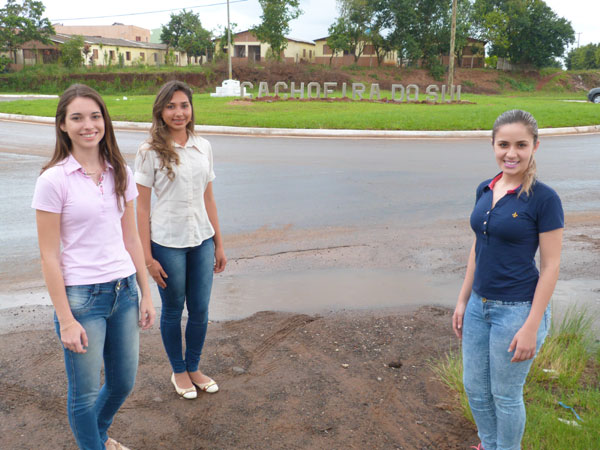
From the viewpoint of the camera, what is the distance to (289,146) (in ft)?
48.9

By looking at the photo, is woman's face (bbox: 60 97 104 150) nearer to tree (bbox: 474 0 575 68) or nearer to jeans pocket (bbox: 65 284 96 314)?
jeans pocket (bbox: 65 284 96 314)

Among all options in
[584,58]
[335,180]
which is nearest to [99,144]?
[335,180]

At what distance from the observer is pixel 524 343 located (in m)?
2.53

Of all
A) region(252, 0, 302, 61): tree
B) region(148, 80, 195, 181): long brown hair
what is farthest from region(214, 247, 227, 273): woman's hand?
region(252, 0, 302, 61): tree

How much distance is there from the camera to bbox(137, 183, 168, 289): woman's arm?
3.47 meters

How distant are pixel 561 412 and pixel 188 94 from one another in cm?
292

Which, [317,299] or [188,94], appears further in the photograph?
[317,299]

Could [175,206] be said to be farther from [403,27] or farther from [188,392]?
[403,27]

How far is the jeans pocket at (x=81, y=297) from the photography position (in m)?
2.59

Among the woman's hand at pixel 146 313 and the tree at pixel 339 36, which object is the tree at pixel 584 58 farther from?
the woman's hand at pixel 146 313

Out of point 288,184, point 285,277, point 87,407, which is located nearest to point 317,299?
point 285,277

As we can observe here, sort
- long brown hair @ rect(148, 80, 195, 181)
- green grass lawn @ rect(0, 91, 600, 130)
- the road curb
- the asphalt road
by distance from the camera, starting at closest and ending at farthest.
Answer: long brown hair @ rect(148, 80, 195, 181), the asphalt road, the road curb, green grass lawn @ rect(0, 91, 600, 130)

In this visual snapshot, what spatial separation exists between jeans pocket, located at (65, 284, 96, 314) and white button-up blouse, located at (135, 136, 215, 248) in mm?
884

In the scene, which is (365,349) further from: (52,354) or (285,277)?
(52,354)
